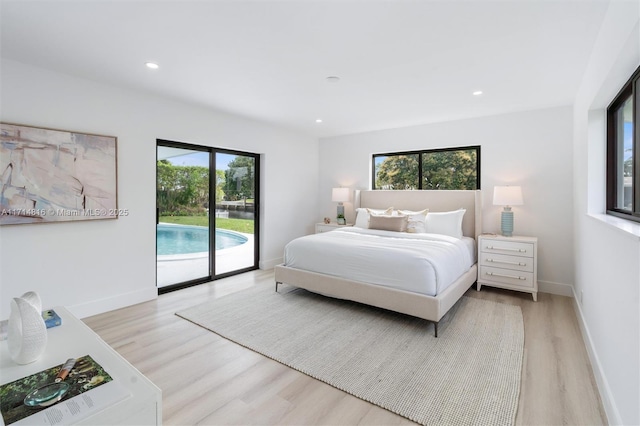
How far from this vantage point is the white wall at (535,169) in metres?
3.92

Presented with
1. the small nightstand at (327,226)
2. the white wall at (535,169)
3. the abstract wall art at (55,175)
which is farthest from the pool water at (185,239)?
the white wall at (535,169)

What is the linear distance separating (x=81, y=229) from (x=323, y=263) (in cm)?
256

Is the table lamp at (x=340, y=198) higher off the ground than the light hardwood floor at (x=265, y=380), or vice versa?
the table lamp at (x=340, y=198)

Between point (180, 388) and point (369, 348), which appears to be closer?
point (180, 388)

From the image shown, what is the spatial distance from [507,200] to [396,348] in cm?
260

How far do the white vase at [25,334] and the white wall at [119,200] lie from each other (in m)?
2.14

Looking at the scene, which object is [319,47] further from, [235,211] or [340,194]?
[340,194]

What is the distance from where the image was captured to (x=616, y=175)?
2.45 m

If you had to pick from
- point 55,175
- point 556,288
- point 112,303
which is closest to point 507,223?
point 556,288

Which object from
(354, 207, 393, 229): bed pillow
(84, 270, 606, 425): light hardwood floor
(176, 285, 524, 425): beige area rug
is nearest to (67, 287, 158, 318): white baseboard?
(84, 270, 606, 425): light hardwood floor

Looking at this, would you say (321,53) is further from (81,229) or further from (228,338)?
(81,229)

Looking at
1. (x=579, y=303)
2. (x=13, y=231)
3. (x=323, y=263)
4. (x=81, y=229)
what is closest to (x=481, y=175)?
(x=579, y=303)

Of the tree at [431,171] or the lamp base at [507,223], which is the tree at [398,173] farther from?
the lamp base at [507,223]

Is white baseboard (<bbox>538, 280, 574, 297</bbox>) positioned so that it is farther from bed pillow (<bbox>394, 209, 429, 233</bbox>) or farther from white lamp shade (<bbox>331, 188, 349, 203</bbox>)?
white lamp shade (<bbox>331, 188, 349, 203</bbox>)
